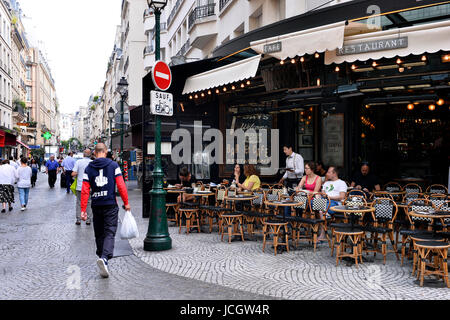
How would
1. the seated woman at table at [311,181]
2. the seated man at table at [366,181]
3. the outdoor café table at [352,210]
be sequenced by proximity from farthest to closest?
the seated man at table at [366,181]
the seated woman at table at [311,181]
the outdoor café table at [352,210]

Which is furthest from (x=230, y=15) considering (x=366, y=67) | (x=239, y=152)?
(x=366, y=67)

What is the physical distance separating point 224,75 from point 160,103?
89.3 inches

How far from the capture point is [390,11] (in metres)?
7.82

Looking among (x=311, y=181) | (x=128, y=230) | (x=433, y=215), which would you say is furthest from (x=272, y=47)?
(x=128, y=230)

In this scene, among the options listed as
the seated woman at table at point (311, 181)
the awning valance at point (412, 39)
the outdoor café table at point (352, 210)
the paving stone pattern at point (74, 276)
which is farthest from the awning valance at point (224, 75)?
the paving stone pattern at point (74, 276)

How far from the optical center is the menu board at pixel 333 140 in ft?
41.2

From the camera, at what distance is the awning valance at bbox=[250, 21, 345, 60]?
22.9 ft

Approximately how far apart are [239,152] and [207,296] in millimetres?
8915

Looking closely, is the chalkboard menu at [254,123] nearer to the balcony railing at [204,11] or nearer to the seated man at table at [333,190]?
the seated man at table at [333,190]

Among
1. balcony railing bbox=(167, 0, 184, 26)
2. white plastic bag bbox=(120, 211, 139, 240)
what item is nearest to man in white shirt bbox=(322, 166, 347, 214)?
white plastic bag bbox=(120, 211, 139, 240)

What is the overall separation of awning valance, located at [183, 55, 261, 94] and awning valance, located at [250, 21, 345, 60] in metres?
0.60

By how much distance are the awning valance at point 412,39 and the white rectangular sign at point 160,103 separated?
3543mm

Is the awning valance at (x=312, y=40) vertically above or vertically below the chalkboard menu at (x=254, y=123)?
above

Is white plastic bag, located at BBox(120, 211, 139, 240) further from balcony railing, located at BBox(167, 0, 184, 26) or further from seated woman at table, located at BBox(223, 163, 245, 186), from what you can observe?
balcony railing, located at BBox(167, 0, 184, 26)
